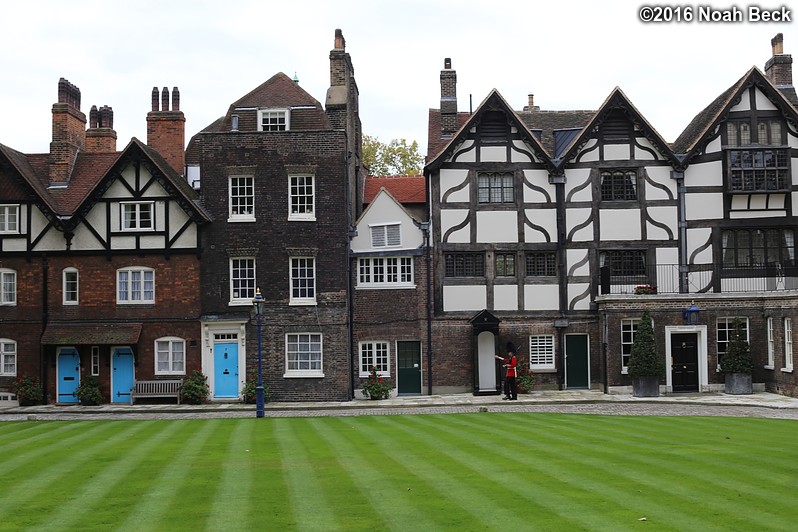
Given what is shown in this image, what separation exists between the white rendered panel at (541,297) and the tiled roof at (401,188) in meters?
5.75

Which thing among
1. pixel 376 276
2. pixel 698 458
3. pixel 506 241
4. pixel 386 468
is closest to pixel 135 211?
pixel 376 276

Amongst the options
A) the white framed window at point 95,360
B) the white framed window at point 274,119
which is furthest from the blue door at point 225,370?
the white framed window at point 274,119

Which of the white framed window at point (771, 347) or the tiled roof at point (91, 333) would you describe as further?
the tiled roof at point (91, 333)

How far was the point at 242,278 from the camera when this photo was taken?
33.0m

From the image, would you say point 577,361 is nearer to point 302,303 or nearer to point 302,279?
point 302,303

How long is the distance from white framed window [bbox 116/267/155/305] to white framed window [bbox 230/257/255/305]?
3.07 m

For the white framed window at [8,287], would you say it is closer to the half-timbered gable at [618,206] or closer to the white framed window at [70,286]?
the white framed window at [70,286]

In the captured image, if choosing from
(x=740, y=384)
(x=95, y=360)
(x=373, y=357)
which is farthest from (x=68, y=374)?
(x=740, y=384)

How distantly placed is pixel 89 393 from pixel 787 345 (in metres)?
24.9

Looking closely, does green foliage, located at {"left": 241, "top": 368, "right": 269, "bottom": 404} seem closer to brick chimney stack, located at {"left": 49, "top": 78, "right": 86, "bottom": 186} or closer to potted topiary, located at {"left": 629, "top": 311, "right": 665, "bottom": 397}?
brick chimney stack, located at {"left": 49, "top": 78, "right": 86, "bottom": 186}

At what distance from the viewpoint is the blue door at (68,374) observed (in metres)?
32.8

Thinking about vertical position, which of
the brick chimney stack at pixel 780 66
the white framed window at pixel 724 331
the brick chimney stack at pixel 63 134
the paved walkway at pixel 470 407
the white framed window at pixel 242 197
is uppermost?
the brick chimney stack at pixel 780 66

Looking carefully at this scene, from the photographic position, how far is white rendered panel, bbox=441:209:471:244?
33500mm

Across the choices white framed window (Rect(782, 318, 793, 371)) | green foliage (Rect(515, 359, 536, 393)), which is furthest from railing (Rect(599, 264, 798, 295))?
green foliage (Rect(515, 359, 536, 393))
